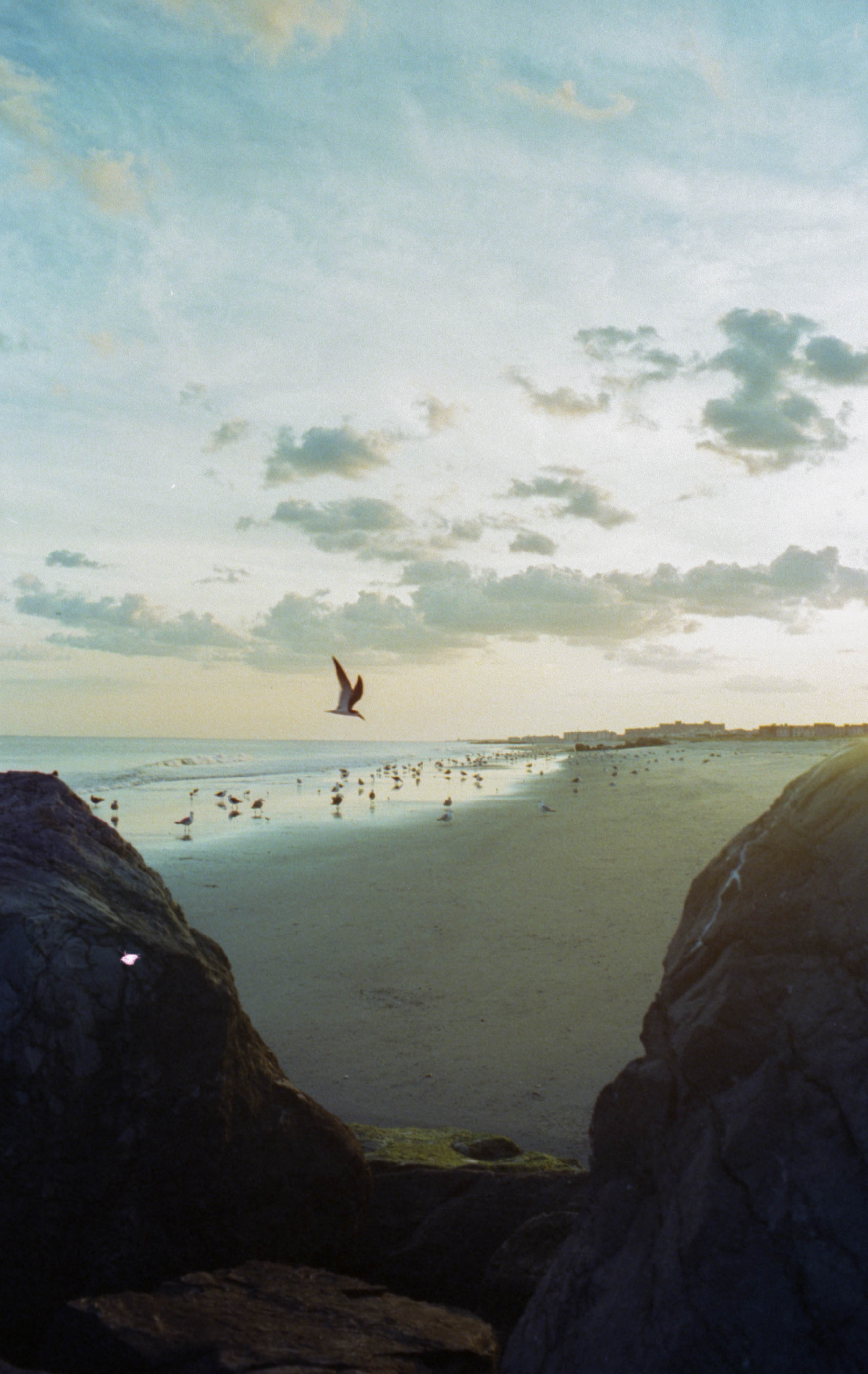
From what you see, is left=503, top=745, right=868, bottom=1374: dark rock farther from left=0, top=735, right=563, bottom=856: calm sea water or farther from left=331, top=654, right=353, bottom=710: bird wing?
left=0, top=735, right=563, bottom=856: calm sea water

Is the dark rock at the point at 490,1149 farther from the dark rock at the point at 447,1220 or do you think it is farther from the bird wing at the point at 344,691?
the bird wing at the point at 344,691

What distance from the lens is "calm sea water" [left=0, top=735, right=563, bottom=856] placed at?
89.8 ft

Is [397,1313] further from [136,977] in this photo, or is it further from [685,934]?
[685,934]

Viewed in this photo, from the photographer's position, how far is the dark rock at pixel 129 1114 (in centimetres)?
380

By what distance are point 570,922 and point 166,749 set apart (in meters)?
120

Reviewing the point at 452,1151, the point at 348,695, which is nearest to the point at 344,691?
the point at 348,695

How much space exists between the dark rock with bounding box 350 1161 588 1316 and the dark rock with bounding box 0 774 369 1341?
252 mm

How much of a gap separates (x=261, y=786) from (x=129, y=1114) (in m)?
43.4

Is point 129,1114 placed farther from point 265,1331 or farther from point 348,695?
point 348,695

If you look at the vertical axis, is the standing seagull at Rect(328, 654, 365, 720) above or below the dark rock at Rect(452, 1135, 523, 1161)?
above

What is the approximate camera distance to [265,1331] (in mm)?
3309

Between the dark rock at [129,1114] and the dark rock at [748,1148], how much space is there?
143 cm

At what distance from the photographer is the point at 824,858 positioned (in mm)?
3824

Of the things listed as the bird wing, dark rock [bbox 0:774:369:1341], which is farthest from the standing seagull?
dark rock [bbox 0:774:369:1341]
